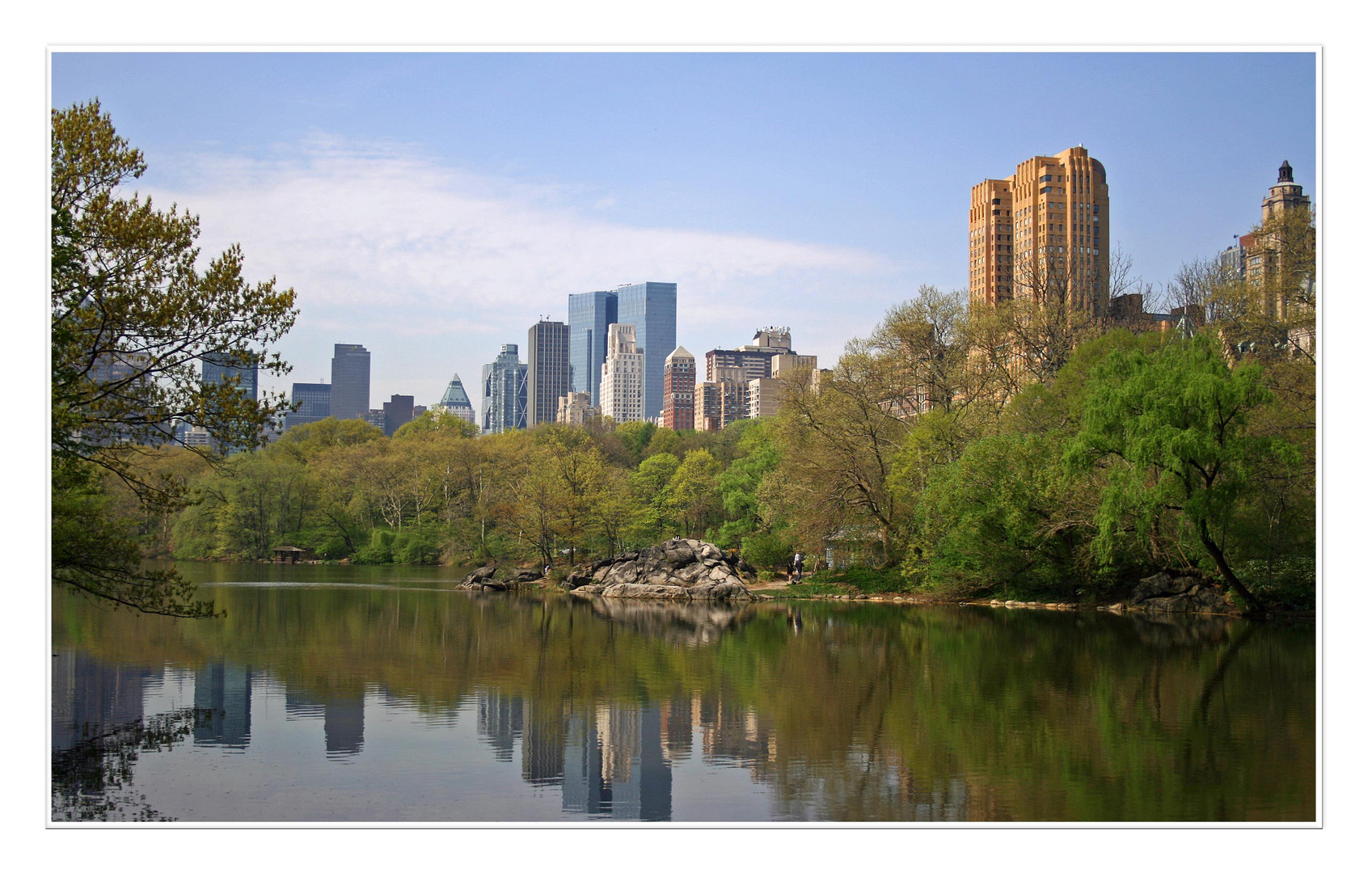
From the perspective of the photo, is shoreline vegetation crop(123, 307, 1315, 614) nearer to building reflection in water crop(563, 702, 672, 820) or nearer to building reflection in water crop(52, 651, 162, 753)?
building reflection in water crop(52, 651, 162, 753)

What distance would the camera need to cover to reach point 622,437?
87.4 metres

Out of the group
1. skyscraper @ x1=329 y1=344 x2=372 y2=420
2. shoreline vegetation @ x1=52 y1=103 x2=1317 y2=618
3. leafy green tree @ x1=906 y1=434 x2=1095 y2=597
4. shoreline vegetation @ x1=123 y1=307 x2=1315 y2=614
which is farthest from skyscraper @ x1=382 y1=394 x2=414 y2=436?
leafy green tree @ x1=906 y1=434 x2=1095 y2=597

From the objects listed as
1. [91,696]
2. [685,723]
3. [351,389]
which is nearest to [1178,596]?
[685,723]

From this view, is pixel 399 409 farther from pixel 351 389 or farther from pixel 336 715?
pixel 336 715

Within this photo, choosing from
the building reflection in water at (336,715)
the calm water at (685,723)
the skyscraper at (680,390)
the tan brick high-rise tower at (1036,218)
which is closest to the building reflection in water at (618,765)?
the calm water at (685,723)

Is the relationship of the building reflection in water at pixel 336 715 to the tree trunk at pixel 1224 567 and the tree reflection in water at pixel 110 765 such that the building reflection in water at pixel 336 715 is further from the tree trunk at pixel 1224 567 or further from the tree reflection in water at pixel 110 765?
the tree trunk at pixel 1224 567

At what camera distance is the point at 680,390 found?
7032 inches

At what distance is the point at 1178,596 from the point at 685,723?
1925 cm

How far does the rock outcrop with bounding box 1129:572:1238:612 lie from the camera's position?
26438 mm

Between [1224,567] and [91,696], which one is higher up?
[1224,567]

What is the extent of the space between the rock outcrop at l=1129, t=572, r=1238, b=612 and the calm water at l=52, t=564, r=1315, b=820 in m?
2.60

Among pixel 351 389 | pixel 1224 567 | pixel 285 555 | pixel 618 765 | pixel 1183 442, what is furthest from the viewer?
pixel 351 389

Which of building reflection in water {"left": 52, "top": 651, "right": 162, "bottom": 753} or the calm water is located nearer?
the calm water
